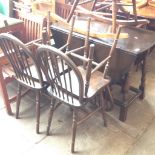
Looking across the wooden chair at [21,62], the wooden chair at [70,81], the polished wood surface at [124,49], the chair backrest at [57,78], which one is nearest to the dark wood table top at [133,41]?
the polished wood surface at [124,49]

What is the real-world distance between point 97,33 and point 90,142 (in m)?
0.95

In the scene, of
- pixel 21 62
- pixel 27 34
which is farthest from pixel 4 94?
pixel 27 34

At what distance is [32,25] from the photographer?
2324 mm

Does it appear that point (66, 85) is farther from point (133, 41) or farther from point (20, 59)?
point (133, 41)

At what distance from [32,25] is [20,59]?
717 millimetres

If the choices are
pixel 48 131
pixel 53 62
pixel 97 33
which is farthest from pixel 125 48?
pixel 48 131

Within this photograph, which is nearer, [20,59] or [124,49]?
[20,59]

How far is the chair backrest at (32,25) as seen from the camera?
226 cm

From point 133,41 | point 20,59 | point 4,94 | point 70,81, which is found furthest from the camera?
point 4,94

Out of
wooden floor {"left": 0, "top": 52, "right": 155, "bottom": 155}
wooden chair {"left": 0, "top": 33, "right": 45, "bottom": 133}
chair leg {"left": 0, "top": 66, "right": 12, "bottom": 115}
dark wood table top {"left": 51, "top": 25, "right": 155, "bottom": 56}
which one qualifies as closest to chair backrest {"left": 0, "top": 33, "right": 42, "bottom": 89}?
wooden chair {"left": 0, "top": 33, "right": 45, "bottom": 133}

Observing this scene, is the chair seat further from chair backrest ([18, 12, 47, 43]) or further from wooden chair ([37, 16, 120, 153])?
chair backrest ([18, 12, 47, 43])

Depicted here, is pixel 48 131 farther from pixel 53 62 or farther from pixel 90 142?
pixel 53 62

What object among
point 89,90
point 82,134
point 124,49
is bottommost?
point 82,134

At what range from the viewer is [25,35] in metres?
2.46
